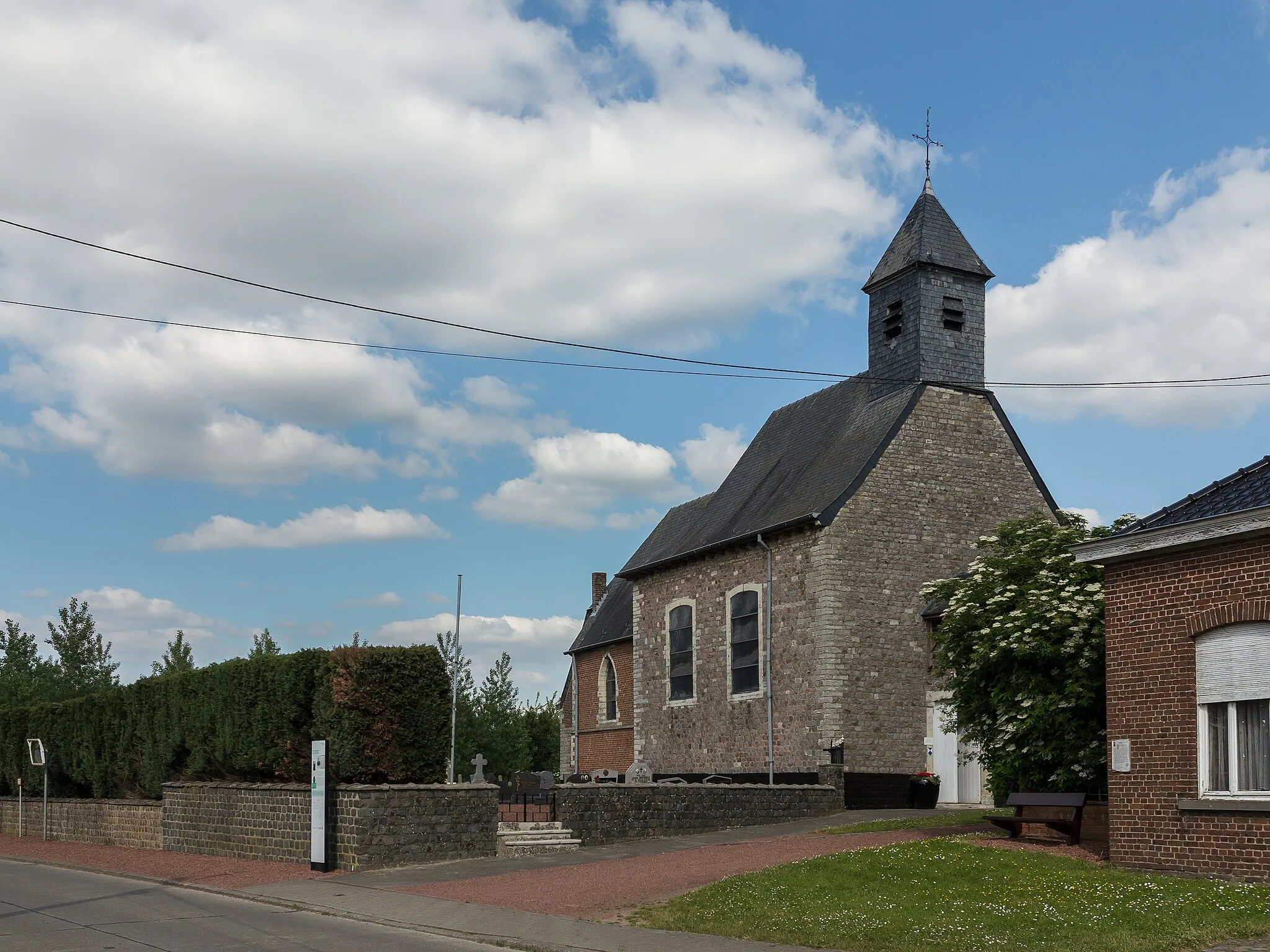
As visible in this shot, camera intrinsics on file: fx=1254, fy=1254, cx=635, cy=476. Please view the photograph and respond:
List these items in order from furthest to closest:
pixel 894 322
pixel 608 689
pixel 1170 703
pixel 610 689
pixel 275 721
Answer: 1. pixel 608 689
2. pixel 610 689
3. pixel 894 322
4. pixel 275 721
5. pixel 1170 703

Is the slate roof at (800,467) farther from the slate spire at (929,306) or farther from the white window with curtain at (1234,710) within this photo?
the white window with curtain at (1234,710)

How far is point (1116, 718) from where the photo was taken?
15359 mm

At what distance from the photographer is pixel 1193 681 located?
1434 cm

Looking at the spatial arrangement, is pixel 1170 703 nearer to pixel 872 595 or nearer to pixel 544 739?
pixel 872 595

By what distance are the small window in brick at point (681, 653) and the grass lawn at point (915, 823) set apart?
1123 cm

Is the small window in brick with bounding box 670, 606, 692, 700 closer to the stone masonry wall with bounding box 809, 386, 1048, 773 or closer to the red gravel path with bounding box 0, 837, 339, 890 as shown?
the stone masonry wall with bounding box 809, 386, 1048, 773

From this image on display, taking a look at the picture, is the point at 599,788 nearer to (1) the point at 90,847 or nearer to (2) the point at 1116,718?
(2) the point at 1116,718

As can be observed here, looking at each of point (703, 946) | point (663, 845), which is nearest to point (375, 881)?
point (663, 845)

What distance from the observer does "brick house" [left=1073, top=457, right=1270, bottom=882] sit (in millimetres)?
13617

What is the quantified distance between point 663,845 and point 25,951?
1177 centimetres

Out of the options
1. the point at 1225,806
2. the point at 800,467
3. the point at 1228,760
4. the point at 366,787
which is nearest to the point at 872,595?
the point at 800,467

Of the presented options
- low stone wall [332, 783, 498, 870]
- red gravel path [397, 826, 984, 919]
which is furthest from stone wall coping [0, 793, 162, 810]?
red gravel path [397, 826, 984, 919]

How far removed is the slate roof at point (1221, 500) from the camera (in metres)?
14.4

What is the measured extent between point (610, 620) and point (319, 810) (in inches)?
985
